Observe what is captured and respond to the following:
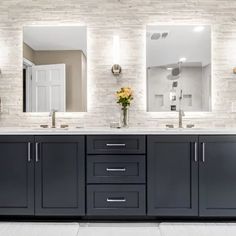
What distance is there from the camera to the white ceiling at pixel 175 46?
11.7 ft

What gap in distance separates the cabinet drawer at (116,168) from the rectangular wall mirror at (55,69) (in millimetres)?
883

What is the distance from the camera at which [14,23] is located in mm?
3609

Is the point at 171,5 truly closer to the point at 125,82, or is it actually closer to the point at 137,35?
the point at 137,35

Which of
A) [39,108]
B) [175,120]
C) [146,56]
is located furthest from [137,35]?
[39,108]

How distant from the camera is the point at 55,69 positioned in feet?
11.8

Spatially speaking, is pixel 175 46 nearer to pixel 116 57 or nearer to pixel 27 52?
pixel 116 57

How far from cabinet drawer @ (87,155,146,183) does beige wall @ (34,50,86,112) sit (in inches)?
34.8

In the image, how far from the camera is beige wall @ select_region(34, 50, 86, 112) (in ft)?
11.7

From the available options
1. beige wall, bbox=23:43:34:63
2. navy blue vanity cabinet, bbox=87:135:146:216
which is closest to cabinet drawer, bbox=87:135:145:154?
navy blue vanity cabinet, bbox=87:135:146:216

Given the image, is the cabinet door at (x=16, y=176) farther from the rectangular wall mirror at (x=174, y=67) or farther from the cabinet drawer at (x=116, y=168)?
the rectangular wall mirror at (x=174, y=67)

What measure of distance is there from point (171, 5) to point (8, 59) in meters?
2.08

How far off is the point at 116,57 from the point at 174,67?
2.32 ft

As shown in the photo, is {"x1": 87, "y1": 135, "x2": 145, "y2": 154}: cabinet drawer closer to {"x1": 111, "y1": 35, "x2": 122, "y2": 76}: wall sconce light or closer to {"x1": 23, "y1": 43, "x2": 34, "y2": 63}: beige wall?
{"x1": 111, "y1": 35, "x2": 122, "y2": 76}: wall sconce light

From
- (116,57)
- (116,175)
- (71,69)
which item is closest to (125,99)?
(116,57)
